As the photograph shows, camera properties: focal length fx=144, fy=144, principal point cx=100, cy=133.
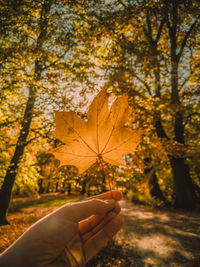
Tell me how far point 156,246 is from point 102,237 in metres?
5.25

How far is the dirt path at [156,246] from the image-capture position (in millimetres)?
4053

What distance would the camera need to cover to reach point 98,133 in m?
1.09

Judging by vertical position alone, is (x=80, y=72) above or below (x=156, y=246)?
above

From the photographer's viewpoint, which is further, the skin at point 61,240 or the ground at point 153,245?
the ground at point 153,245

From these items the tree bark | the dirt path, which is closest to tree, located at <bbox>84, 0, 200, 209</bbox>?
the tree bark

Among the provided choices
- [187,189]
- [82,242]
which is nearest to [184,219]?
[187,189]

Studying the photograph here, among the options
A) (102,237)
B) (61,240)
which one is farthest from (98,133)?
(102,237)

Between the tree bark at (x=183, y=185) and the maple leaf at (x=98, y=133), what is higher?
the maple leaf at (x=98, y=133)

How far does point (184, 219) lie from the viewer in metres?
7.79

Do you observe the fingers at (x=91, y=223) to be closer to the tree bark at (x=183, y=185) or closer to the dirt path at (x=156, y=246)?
the dirt path at (x=156, y=246)

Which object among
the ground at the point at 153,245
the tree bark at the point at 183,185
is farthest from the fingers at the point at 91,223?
the tree bark at the point at 183,185

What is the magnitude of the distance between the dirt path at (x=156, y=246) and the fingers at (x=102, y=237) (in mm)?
3560

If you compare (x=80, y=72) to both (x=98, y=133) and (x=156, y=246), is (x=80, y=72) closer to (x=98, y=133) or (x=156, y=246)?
(x=98, y=133)

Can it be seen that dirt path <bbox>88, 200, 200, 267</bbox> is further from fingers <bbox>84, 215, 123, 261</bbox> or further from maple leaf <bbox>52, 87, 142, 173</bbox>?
maple leaf <bbox>52, 87, 142, 173</bbox>
